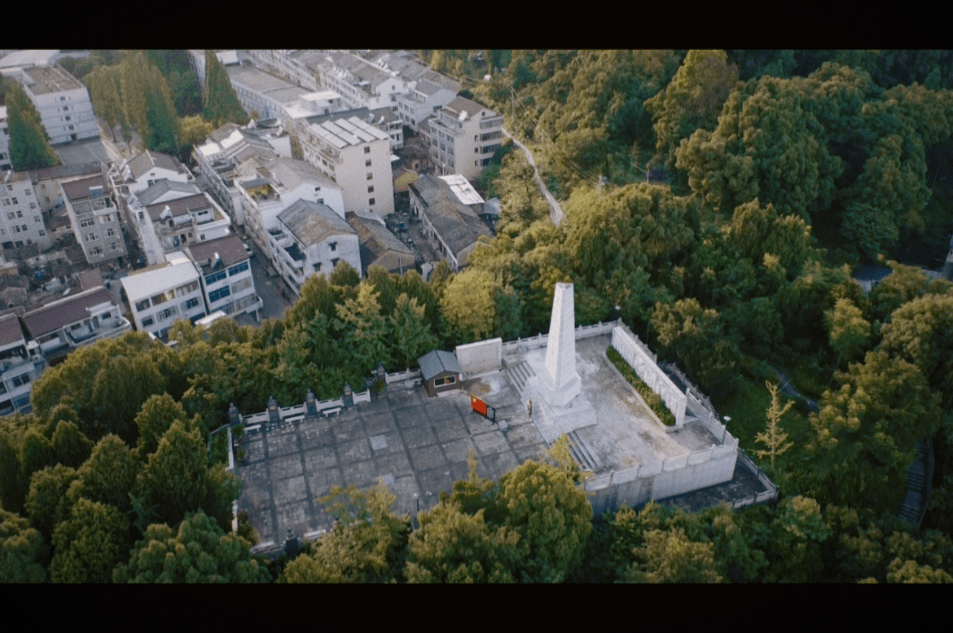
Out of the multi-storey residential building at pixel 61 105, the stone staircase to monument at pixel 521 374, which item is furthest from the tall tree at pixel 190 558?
the multi-storey residential building at pixel 61 105

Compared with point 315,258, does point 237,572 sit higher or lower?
higher

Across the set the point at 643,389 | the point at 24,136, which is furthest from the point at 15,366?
the point at 643,389

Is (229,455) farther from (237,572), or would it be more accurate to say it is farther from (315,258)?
(315,258)

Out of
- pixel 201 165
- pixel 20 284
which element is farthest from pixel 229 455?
pixel 201 165

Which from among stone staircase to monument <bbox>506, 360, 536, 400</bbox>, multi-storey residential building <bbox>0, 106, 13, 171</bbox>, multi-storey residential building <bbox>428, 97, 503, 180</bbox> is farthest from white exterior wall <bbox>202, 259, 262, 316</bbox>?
multi-storey residential building <bbox>0, 106, 13, 171</bbox>

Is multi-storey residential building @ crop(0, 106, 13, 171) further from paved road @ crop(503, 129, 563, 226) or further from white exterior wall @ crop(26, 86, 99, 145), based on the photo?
paved road @ crop(503, 129, 563, 226)

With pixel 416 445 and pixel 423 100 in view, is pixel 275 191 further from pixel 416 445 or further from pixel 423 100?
pixel 416 445
